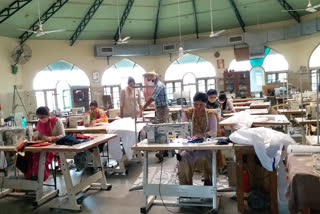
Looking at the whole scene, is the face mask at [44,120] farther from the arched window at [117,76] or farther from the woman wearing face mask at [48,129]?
the arched window at [117,76]

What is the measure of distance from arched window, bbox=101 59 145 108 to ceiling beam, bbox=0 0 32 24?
14.6 feet

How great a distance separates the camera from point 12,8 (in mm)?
8141

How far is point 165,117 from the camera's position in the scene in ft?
15.3

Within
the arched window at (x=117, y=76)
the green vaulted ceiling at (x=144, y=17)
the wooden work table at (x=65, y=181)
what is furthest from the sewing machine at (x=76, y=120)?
the arched window at (x=117, y=76)

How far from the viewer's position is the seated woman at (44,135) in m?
3.62

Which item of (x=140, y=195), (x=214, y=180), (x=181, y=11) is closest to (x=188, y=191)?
(x=214, y=180)

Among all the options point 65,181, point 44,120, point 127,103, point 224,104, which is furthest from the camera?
point 224,104

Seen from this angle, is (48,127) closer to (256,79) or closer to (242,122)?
(242,122)

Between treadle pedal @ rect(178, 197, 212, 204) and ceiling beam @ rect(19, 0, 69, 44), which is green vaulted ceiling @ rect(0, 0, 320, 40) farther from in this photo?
treadle pedal @ rect(178, 197, 212, 204)

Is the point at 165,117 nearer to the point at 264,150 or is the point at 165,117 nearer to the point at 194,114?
the point at 194,114

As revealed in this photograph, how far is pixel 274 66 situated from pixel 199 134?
9208 mm

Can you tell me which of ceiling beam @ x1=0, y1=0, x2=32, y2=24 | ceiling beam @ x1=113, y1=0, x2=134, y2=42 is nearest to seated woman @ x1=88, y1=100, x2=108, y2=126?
ceiling beam @ x1=0, y1=0, x2=32, y2=24

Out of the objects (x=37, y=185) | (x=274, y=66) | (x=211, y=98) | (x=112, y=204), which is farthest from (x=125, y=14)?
(x=112, y=204)

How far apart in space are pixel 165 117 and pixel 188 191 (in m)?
1.94
